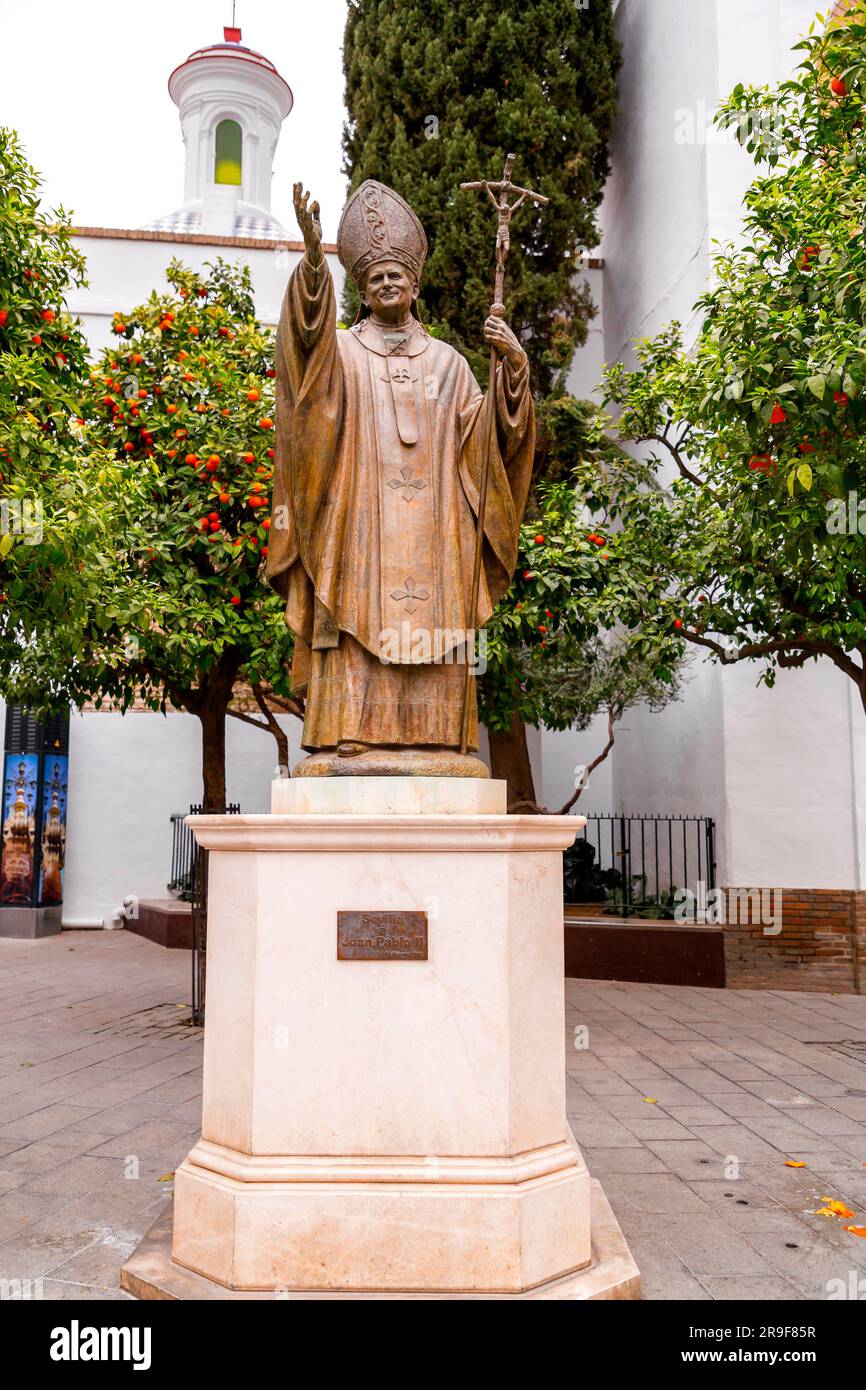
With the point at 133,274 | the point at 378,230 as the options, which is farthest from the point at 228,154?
the point at 378,230

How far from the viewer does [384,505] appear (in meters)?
3.93

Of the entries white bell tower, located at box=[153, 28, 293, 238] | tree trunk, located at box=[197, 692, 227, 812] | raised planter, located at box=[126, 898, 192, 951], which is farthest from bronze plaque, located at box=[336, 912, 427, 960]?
white bell tower, located at box=[153, 28, 293, 238]

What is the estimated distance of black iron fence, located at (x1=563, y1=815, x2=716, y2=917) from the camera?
450 inches

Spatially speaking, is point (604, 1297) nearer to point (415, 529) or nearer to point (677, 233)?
point (415, 529)

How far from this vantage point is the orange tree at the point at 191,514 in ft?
24.6

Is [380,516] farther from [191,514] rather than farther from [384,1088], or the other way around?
[191,514]

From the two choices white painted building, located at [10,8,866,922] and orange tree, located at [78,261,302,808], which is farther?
white painted building, located at [10,8,866,922]

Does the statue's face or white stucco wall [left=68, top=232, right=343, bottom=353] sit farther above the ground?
white stucco wall [left=68, top=232, right=343, bottom=353]

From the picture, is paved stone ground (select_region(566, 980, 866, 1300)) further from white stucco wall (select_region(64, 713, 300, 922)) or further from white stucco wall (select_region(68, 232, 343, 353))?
A: white stucco wall (select_region(68, 232, 343, 353))

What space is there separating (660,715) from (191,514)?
698 centimetres

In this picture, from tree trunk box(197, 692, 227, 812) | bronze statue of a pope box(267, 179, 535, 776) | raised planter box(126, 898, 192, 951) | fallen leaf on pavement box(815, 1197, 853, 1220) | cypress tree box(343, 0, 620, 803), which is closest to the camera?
bronze statue of a pope box(267, 179, 535, 776)

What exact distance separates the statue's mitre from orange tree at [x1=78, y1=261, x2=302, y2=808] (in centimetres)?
346

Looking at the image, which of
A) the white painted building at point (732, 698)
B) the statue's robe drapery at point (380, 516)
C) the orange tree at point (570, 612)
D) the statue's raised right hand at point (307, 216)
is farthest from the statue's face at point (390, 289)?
the white painted building at point (732, 698)

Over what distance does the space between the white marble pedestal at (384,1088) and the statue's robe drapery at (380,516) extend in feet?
1.63
